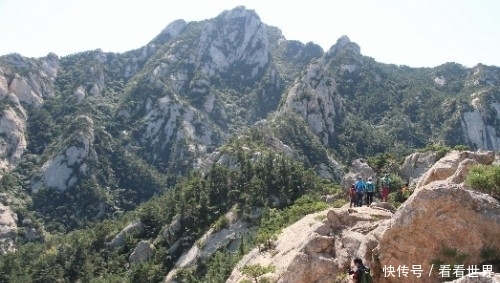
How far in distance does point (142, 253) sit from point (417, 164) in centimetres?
3602

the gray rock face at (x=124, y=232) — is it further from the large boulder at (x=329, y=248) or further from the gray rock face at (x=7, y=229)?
the large boulder at (x=329, y=248)

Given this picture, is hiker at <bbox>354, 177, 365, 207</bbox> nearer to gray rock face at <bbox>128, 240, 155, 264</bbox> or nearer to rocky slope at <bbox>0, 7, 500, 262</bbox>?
gray rock face at <bbox>128, 240, 155, 264</bbox>

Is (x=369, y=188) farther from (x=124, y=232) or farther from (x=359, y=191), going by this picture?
(x=124, y=232)

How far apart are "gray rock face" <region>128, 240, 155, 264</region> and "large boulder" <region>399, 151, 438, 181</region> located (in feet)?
108

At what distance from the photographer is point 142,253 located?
62.6 metres

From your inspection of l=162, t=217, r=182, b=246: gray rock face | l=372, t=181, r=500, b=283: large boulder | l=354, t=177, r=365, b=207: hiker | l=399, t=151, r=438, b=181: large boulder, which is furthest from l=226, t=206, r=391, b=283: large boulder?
l=162, t=217, r=182, b=246: gray rock face

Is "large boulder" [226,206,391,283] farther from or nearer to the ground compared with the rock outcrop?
farther from the ground

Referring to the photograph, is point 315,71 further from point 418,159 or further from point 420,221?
point 420,221

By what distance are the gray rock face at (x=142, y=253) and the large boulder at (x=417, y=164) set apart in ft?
108

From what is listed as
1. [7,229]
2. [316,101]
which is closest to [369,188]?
[7,229]

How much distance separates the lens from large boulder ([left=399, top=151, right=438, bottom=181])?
58.0 meters

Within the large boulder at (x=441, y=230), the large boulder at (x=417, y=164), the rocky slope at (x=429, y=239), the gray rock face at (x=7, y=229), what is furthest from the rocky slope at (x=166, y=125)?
the large boulder at (x=441, y=230)

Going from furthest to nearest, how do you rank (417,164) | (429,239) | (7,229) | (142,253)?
(7,229)
(142,253)
(417,164)
(429,239)

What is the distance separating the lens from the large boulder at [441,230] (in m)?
A: 17.0
